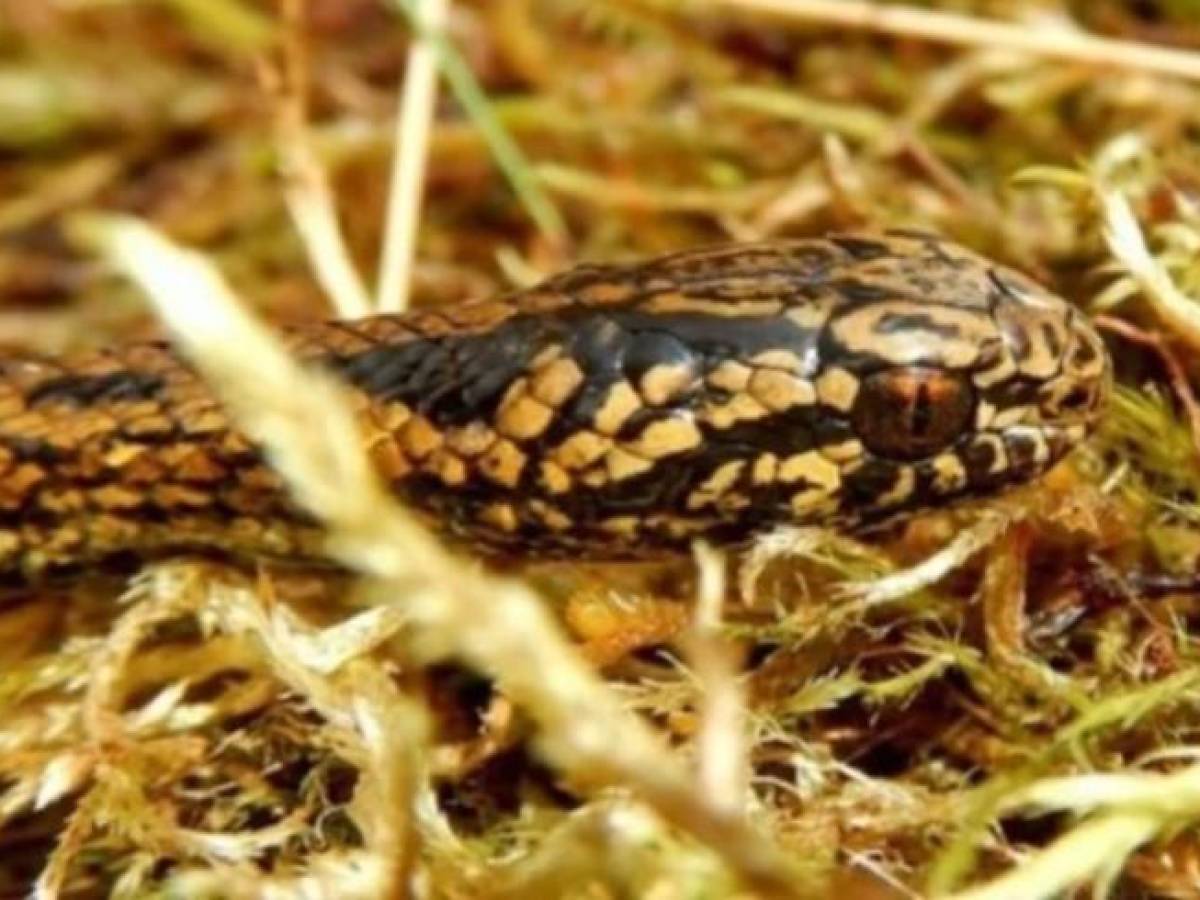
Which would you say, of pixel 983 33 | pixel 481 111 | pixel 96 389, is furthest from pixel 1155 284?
pixel 96 389

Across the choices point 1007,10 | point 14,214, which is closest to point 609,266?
point 1007,10

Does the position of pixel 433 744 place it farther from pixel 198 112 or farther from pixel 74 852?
pixel 198 112

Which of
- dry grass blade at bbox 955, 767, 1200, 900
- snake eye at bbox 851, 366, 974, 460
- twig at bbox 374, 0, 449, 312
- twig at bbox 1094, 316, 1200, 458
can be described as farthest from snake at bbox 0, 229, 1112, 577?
twig at bbox 374, 0, 449, 312

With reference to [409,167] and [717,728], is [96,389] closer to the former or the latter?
[409,167]

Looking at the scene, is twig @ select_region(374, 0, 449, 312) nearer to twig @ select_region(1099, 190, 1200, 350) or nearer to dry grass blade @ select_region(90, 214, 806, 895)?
twig @ select_region(1099, 190, 1200, 350)

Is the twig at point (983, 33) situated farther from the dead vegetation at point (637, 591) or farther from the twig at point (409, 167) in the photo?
the twig at point (409, 167)

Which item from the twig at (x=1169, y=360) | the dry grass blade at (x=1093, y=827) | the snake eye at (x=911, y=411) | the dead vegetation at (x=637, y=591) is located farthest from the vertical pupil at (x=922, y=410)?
the dry grass blade at (x=1093, y=827)

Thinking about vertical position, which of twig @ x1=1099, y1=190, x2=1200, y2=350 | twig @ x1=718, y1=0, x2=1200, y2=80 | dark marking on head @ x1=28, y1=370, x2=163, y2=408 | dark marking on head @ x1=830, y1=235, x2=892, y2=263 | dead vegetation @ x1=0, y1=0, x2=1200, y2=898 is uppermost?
dark marking on head @ x1=830, y1=235, x2=892, y2=263
